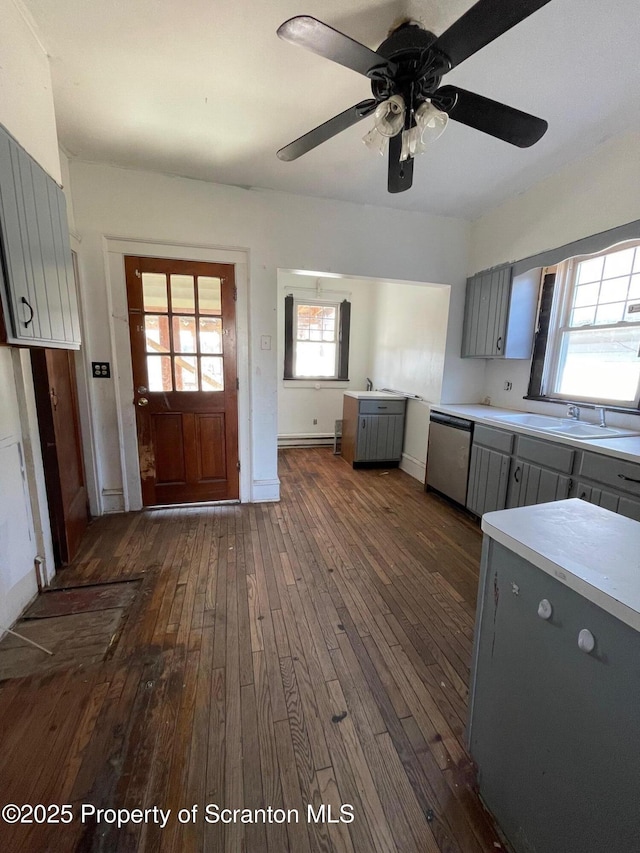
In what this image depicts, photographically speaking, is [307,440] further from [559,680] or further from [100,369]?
[559,680]

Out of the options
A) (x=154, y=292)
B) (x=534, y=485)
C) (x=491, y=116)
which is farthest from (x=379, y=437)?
(x=491, y=116)

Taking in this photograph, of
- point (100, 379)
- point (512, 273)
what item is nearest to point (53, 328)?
point (100, 379)

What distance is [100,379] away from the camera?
107 inches

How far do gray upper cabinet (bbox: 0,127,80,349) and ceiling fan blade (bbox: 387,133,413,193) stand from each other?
1568 millimetres

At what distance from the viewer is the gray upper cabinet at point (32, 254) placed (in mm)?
1308

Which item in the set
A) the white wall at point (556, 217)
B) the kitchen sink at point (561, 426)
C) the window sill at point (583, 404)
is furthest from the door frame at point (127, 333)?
the window sill at point (583, 404)

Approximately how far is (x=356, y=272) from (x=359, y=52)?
1.94m

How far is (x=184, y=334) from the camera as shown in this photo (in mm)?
2834

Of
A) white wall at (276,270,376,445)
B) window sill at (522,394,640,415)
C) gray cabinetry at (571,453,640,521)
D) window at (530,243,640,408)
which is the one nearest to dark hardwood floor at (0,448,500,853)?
gray cabinetry at (571,453,640,521)

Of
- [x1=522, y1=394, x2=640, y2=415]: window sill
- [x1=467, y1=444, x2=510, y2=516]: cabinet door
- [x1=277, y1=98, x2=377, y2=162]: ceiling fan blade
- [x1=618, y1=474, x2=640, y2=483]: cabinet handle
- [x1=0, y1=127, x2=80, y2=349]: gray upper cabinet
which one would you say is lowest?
[x1=467, y1=444, x2=510, y2=516]: cabinet door

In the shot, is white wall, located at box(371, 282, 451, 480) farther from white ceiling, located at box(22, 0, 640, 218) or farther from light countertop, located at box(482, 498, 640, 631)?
light countertop, located at box(482, 498, 640, 631)

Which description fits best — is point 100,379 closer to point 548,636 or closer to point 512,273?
point 548,636

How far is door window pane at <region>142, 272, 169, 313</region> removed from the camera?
107 inches

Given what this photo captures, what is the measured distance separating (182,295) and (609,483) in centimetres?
314
